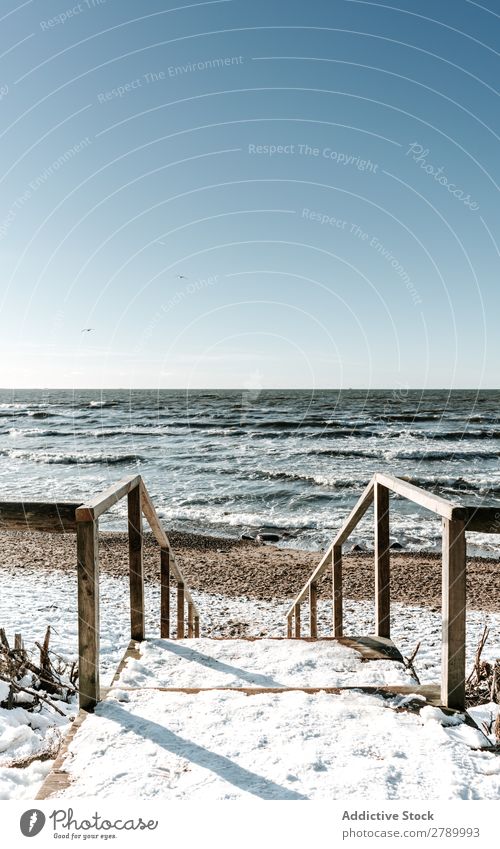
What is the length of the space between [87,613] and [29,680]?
1678 millimetres

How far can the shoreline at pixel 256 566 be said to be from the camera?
998 centimetres

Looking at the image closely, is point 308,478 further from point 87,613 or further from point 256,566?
point 87,613

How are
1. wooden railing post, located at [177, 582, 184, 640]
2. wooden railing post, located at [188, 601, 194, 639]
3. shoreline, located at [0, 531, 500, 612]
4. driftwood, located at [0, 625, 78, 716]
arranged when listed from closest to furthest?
driftwood, located at [0, 625, 78, 716] → wooden railing post, located at [177, 582, 184, 640] → wooden railing post, located at [188, 601, 194, 639] → shoreline, located at [0, 531, 500, 612]

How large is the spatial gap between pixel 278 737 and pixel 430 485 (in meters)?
19.1

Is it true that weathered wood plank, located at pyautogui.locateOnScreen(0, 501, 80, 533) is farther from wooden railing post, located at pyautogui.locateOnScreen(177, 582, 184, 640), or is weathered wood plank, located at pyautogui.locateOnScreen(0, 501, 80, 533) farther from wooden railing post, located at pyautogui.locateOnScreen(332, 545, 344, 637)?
wooden railing post, located at pyautogui.locateOnScreen(177, 582, 184, 640)

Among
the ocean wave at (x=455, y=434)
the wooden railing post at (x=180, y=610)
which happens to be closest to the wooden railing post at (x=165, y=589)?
the wooden railing post at (x=180, y=610)

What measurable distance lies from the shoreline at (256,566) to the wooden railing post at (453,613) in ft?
22.3

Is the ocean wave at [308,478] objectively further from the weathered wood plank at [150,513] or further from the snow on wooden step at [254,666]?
the snow on wooden step at [254,666]

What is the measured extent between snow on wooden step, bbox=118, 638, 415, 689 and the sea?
6151mm

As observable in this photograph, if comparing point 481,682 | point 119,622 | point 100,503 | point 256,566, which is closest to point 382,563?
point 481,682

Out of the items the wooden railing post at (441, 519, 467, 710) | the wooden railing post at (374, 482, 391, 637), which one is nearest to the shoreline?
the wooden railing post at (374, 482, 391, 637)

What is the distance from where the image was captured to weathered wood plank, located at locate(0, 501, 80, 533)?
265 centimetres

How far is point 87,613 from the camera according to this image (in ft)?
8.68

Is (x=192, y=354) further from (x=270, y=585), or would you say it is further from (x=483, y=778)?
(x=483, y=778)
